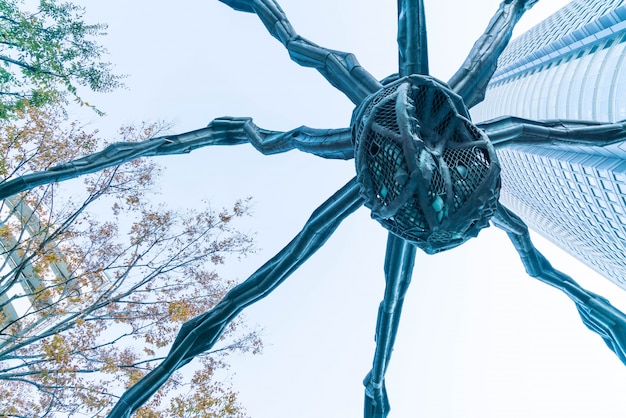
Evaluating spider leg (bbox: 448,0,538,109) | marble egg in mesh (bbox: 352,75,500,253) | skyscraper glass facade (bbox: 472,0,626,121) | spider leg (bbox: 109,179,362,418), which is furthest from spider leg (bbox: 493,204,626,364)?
skyscraper glass facade (bbox: 472,0,626,121)

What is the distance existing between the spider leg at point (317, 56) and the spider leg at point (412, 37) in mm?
443

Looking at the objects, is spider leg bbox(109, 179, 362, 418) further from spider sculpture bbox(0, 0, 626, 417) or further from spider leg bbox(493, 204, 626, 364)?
spider leg bbox(493, 204, 626, 364)

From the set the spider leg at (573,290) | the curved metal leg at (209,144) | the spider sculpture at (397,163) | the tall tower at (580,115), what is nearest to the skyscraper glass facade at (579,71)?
the tall tower at (580,115)

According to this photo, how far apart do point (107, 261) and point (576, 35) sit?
52.0 meters

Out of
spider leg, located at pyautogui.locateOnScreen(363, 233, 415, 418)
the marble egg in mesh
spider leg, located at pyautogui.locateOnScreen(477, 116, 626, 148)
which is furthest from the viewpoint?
spider leg, located at pyautogui.locateOnScreen(363, 233, 415, 418)

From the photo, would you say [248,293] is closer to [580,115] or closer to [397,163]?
[397,163]

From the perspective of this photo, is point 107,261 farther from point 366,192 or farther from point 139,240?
point 366,192

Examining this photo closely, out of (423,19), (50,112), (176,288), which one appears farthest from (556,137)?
(50,112)

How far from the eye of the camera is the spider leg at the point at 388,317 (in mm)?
5336

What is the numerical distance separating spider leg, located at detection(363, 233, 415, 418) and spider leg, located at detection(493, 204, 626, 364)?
1.41 meters

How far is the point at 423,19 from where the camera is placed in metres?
4.65

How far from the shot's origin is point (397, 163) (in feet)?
11.6

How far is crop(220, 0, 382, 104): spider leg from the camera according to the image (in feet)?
16.2

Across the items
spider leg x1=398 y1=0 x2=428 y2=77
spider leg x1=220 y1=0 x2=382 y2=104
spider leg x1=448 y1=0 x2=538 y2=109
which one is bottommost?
spider leg x1=448 y1=0 x2=538 y2=109
